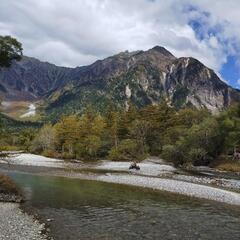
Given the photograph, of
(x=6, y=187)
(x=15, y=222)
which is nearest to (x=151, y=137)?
(x=6, y=187)

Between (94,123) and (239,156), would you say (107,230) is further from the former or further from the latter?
(94,123)

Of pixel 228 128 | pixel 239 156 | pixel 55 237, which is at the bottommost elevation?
pixel 55 237

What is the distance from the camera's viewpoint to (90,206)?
37.8m

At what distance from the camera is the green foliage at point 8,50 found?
41.7 meters

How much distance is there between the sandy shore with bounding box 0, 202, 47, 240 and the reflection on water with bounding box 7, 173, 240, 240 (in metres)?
1.33

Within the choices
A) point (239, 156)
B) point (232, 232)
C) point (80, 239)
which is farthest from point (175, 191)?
point (239, 156)

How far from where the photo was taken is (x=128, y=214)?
3422cm

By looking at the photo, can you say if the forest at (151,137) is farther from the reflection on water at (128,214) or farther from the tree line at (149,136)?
the reflection on water at (128,214)

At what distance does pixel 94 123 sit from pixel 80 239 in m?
109

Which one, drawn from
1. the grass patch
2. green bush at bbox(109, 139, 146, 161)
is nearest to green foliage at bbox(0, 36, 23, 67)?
the grass patch

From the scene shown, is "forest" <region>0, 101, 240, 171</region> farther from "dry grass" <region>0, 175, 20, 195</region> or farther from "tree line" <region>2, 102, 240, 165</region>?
"dry grass" <region>0, 175, 20, 195</region>

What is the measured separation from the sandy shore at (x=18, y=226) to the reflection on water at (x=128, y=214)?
1.33 m

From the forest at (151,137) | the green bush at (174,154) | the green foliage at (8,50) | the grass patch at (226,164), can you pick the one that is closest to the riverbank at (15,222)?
the green foliage at (8,50)

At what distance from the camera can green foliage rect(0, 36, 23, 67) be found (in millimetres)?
41719
